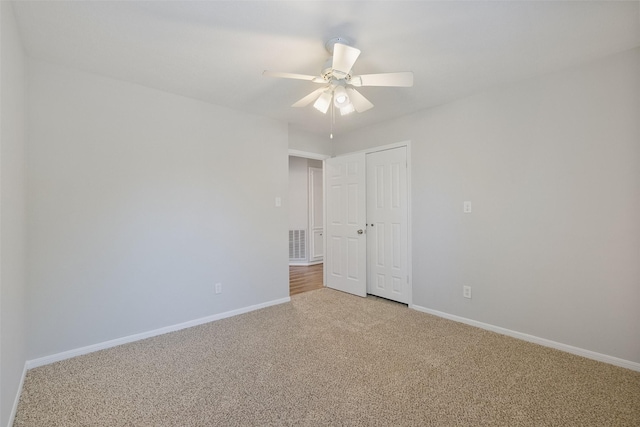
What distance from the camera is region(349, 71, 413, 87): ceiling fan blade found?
6.15 feet

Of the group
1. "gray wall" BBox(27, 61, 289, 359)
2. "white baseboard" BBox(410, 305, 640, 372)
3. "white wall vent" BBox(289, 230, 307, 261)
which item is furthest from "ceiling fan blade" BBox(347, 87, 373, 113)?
"white wall vent" BBox(289, 230, 307, 261)

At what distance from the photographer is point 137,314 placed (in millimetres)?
2598

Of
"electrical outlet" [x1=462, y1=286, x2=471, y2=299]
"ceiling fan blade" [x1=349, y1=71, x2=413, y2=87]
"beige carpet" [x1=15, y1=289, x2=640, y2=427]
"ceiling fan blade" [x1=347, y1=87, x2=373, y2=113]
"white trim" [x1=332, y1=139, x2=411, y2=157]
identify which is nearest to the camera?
"beige carpet" [x1=15, y1=289, x2=640, y2=427]

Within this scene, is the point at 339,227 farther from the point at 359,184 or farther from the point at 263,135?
the point at 263,135

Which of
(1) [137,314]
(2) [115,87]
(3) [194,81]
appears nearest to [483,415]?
(1) [137,314]

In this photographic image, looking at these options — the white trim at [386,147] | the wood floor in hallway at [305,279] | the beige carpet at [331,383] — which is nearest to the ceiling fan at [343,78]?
the white trim at [386,147]

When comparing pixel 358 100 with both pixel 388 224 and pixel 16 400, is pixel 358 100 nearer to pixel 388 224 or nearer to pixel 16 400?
pixel 388 224

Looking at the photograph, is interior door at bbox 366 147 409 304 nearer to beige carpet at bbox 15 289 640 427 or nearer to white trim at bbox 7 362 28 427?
beige carpet at bbox 15 289 640 427

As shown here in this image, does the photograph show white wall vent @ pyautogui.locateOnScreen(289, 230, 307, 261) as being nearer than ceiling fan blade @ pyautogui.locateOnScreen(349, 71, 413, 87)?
No

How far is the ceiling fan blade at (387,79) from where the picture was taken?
1.87 m

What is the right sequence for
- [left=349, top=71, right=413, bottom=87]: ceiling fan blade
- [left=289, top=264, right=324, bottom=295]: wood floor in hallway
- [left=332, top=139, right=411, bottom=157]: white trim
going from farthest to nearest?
[left=289, top=264, right=324, bottom=295]: wood floor in hallway, [left=332, top=139, right=411, bottom=157]: white trim, [left=349, top=71, right=413, bottom=87]: ceiling fan blade

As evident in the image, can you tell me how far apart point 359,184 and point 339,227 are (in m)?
0.71

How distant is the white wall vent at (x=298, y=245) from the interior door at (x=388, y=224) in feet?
8.23

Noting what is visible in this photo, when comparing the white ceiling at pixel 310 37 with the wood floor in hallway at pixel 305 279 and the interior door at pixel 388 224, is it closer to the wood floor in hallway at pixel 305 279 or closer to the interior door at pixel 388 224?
the interior door at pixel 388 224
